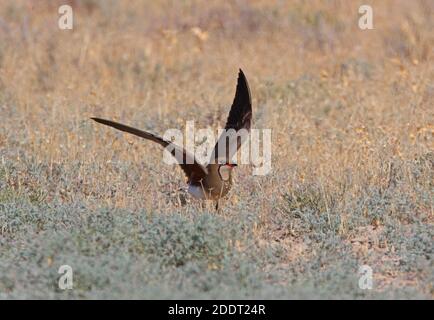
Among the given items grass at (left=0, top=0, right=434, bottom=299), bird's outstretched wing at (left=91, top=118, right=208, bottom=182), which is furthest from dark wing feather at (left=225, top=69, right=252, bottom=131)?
bird's outstretched wing at (left=91, top=118, right=208, bottom=182)

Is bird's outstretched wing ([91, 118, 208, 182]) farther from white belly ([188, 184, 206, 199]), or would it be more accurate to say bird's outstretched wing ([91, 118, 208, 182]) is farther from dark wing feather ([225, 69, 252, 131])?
dark wing feather ([225, 69, 252, 131])

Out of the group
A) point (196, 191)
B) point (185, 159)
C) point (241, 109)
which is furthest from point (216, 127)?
point (185, 159)

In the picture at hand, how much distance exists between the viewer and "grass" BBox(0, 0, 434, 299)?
578 cm

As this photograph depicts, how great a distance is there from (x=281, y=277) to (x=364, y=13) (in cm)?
739

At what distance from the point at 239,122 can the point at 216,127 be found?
4.82 feet

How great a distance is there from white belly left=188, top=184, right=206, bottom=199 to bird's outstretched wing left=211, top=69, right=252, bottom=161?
1.11 feet

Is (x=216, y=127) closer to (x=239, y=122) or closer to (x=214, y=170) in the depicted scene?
(x=239, y=122)

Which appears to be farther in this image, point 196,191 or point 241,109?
point 241,109

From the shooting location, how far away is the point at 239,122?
7.46m

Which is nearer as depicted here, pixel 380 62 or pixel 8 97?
Answer: pixel 8 97

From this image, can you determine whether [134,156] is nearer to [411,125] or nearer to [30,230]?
[30,230]

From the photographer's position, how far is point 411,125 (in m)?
8.48
